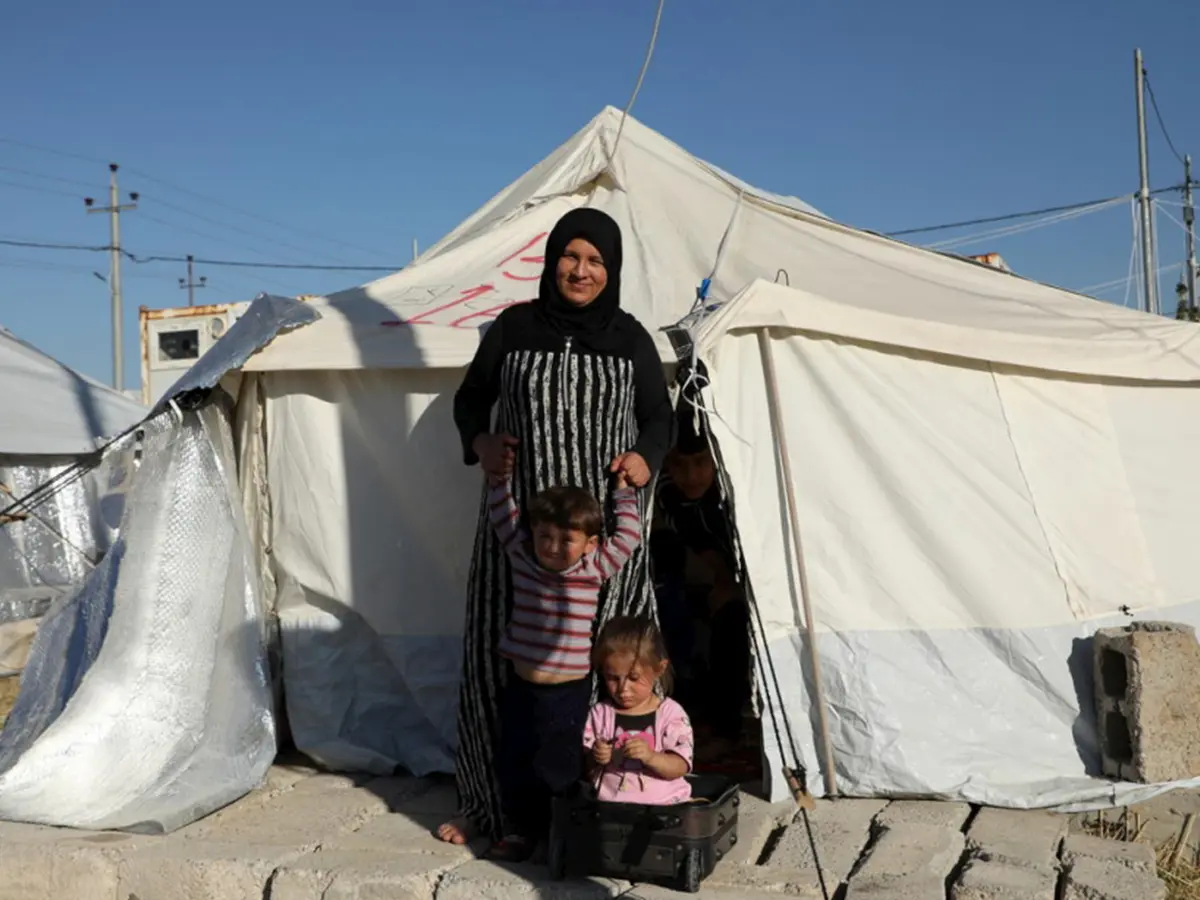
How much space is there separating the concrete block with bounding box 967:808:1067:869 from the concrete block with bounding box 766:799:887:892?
327 mm

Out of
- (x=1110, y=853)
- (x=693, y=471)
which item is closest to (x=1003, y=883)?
(x=1110, y=853)

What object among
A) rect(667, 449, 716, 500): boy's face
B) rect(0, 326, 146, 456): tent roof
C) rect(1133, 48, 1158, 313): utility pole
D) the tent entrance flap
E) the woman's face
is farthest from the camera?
rect(1133, 48, 1158, 313): utility pole

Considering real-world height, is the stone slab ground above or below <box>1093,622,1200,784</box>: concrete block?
below

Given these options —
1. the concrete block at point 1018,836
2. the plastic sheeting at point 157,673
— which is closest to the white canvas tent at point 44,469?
the plastic sheeting at point 157,673

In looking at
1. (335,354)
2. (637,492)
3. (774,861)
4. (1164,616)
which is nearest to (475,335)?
(335,354)

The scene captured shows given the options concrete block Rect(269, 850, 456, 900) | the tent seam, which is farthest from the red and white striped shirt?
the tent seam

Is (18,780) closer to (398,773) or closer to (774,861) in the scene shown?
(398,773)

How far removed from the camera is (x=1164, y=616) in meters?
4.72

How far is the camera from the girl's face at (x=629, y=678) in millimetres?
3580

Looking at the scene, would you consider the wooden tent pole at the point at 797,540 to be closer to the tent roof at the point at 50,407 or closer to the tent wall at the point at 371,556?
the tent wall at the point at 371,556

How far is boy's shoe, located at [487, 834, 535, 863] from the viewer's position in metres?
3.70

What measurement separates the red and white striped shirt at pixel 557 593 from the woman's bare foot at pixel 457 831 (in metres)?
0.57

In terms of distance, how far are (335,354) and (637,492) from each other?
1.40m

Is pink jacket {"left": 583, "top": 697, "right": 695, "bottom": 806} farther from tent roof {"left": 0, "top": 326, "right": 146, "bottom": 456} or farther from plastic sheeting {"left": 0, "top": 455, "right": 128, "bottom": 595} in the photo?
tent roof {"left": 0, "top": 326, "right": 146, "bottom": 456}
